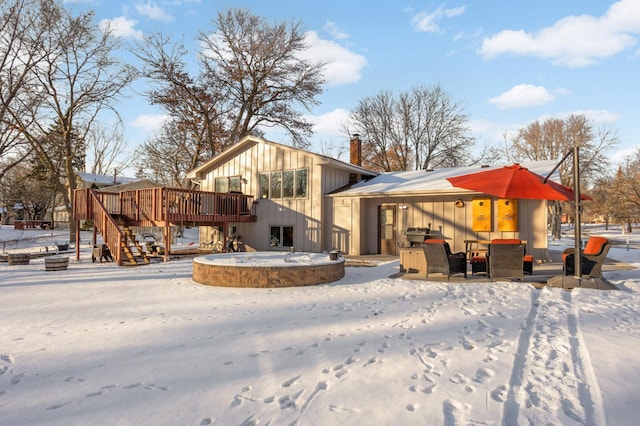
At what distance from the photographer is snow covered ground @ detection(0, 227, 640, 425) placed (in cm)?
263

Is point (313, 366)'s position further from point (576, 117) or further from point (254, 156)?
point (576, 117)

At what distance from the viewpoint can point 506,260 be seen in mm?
7488

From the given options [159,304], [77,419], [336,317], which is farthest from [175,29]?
[77,419]

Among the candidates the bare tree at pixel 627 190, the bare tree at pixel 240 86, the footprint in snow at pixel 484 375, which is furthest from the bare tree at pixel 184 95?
the bare tree at pixel 627 190

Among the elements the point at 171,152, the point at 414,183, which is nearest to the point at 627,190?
the point at 414,183

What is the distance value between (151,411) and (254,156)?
45.8ft

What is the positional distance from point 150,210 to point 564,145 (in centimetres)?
3225

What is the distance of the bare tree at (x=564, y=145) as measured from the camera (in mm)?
28609

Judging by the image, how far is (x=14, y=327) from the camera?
4859 millimetres

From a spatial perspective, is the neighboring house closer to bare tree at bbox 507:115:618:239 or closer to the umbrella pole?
the umbrella pole

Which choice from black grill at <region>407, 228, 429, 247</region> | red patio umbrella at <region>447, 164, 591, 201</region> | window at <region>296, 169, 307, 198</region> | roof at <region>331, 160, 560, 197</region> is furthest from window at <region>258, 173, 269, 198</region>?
red patio umbrella at <region>447, 164, 591, 201</region>

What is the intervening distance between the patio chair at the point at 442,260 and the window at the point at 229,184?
1033 cm

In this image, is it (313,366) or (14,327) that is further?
(14,327)

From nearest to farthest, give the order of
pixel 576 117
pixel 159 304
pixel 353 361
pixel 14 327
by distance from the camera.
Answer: pixel 353 361, pixel 14 327, pixel 159 304, pixel 576 117
